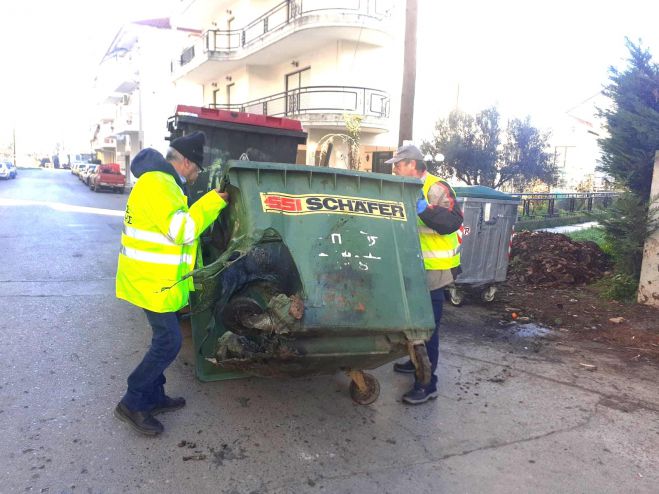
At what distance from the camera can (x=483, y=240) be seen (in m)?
6.58

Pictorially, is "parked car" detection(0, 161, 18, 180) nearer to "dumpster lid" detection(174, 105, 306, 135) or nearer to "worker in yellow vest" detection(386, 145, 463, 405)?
"dumpster lid" detection(174, 105, 306, 135)

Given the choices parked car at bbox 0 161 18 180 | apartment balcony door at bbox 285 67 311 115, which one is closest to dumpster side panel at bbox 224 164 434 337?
apartment balcony door at bbox 285 67 311 115

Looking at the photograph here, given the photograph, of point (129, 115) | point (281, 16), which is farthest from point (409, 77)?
point (129, 115)

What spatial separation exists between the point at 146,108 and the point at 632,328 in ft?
113

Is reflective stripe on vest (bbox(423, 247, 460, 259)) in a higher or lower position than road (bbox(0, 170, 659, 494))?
higher

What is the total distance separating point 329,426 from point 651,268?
16.0ft

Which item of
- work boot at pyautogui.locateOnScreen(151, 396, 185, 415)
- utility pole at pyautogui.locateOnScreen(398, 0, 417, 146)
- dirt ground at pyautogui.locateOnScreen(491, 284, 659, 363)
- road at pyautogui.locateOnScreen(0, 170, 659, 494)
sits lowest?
road at pyautogui.locateOnScreen(0, 170, 659, 494)

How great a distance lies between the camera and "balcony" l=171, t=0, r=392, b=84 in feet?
53.2

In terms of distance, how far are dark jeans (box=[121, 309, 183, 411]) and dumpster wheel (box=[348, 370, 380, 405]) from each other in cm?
123

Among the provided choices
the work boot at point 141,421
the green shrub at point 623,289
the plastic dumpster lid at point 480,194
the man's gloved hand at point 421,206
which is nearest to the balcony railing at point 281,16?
the plastic dumpster lid at point 480,194

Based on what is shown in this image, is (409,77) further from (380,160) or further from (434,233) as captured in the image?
(380,160)

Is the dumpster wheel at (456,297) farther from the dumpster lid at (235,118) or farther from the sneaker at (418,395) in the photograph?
the dumpster lid at (235,118)

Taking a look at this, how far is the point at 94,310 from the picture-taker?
5.80 m

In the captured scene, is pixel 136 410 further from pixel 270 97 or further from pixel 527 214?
pixel 270 97
